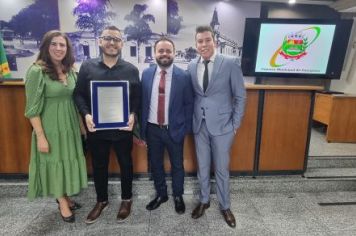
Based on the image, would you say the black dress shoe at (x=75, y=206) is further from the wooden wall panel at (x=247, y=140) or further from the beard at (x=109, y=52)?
the wooden wall panel at (x=247, y=140)

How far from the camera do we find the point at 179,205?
2.15 metres

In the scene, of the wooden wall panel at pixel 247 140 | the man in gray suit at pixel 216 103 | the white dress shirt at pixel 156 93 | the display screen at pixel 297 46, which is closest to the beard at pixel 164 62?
the white dress shirt at pixel 156 93

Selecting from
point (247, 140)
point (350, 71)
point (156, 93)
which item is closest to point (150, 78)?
point (156, 93)

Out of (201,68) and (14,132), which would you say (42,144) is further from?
(201,68)

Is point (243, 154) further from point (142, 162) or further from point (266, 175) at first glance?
point (142, 162)

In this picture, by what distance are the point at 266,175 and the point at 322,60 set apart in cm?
236

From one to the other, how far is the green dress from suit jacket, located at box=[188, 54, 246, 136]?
3.20 feet

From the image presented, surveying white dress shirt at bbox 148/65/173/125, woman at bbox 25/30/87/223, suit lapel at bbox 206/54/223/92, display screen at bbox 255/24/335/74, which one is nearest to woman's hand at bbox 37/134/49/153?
woman at bbox 25/30/87/223

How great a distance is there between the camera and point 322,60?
12.6ft

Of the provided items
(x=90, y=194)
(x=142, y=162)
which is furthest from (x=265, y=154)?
(x=90, y=194)

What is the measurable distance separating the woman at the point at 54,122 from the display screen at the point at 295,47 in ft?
10.2

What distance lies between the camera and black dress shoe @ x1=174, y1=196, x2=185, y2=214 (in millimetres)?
2133

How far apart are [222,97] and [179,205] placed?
103 cm

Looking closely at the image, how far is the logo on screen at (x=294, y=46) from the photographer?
372 cm
